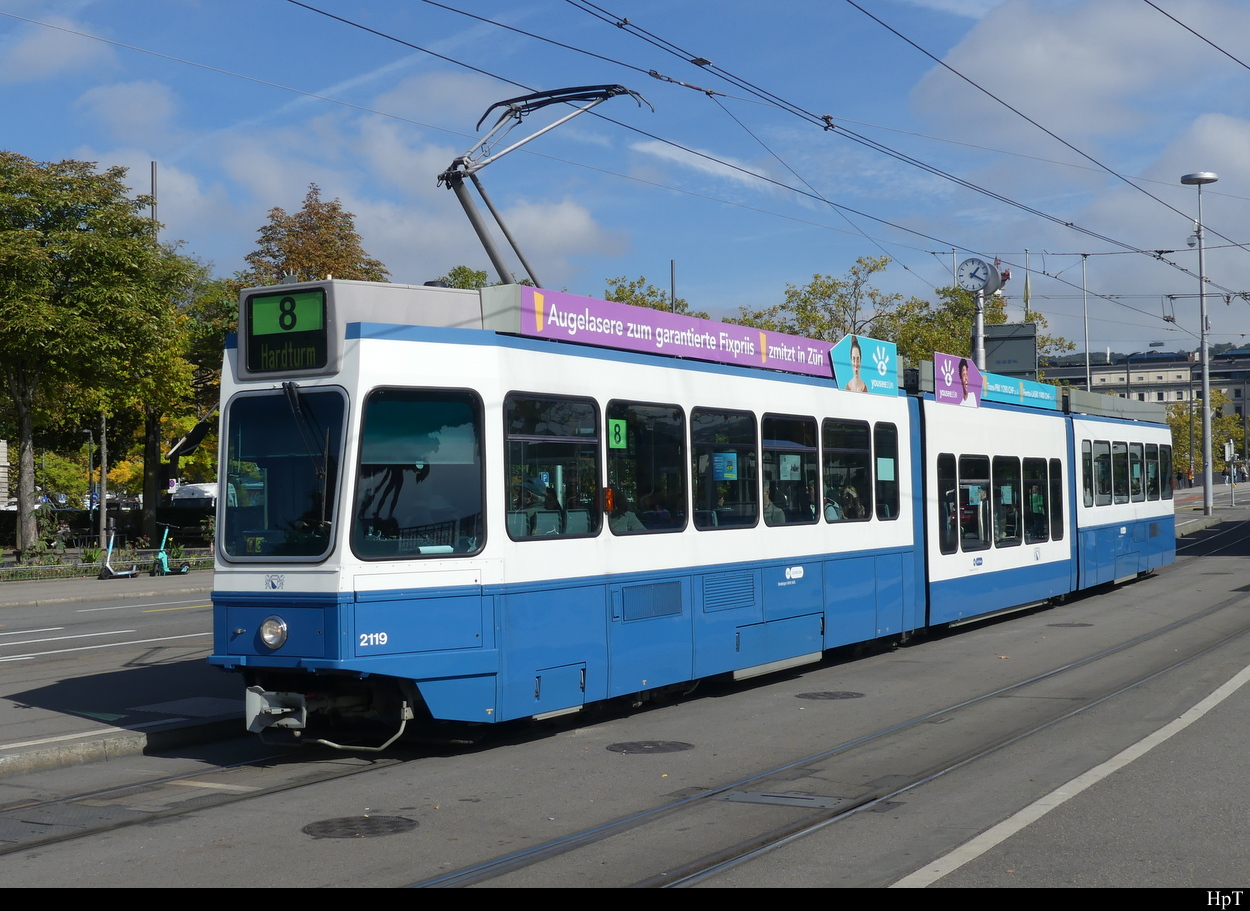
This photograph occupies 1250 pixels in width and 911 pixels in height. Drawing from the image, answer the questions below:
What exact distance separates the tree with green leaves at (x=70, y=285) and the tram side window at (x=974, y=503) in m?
26.0

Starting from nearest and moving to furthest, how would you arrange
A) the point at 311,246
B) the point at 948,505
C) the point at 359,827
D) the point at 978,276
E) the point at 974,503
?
1. the point at 359,827
2. the point at 948,505
3. the point at 974,503
4. the point at 978,276
5. the point at 311,246

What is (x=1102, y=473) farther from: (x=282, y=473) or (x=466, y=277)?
(x=466, y=277)

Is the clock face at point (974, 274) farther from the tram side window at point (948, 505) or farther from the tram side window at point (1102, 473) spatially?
the tram side window at point (948, 505)

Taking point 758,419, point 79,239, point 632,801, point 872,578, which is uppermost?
point 79,239

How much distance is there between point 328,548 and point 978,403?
11437 mm

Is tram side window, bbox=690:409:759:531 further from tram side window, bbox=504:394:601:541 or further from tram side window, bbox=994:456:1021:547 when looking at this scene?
tram side window, bbox=994:456:1021:547

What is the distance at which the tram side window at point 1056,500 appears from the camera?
1988 cm

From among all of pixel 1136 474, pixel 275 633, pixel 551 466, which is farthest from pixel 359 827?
pixel 1136 474

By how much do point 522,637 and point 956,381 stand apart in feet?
31.3

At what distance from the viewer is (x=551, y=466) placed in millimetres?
9672

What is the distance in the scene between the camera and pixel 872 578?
14320mm
